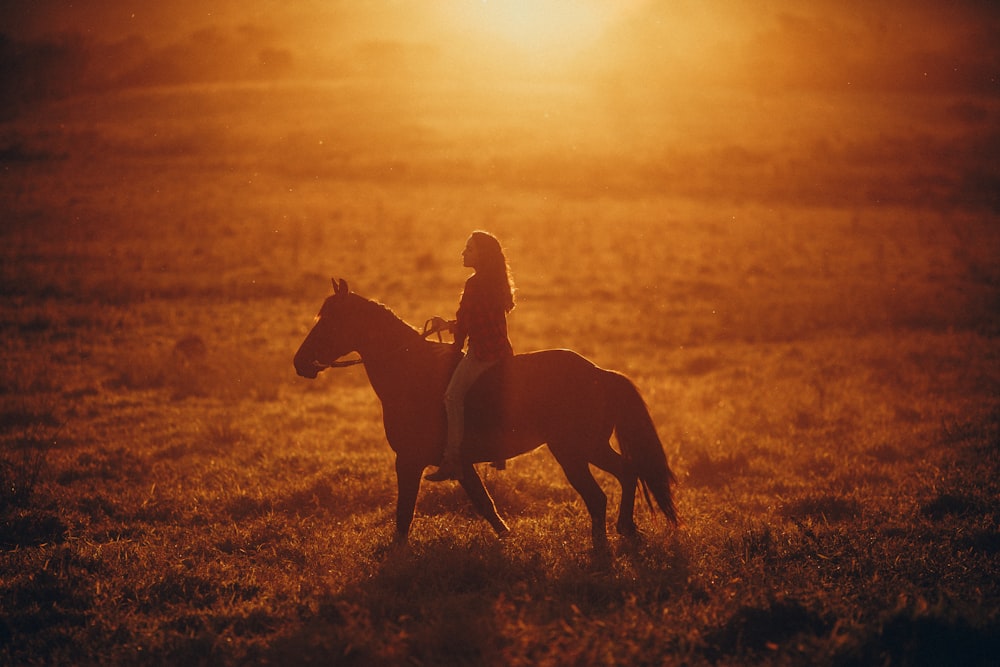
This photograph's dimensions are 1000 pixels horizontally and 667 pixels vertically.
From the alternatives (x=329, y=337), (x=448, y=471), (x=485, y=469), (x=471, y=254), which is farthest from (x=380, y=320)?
(x=485, y=469)

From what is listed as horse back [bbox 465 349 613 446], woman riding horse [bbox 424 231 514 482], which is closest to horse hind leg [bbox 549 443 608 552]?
horse back [bbox 465 349 613 446]

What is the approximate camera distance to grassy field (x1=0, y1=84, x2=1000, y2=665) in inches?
190

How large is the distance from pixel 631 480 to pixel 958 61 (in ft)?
188

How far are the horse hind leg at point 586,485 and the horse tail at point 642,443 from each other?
17.1 inches

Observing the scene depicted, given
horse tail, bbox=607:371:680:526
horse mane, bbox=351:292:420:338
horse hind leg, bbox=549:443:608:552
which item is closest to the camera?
horse hind leg, bbox=549:443:608:552

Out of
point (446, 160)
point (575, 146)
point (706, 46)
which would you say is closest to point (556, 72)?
point (706, 46)

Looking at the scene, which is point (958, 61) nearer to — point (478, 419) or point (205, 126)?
point (205, 126)

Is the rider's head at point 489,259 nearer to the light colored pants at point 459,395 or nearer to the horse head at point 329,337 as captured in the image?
the light colored pants at point 459,395

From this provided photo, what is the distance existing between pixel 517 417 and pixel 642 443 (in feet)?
3.79

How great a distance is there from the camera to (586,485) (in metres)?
6.36

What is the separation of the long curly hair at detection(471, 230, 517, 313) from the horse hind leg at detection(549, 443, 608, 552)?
1428 mm

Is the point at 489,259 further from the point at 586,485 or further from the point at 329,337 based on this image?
the point at 586,485

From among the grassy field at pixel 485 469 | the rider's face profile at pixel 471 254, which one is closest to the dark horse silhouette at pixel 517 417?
the grassy field at pixel 485 469

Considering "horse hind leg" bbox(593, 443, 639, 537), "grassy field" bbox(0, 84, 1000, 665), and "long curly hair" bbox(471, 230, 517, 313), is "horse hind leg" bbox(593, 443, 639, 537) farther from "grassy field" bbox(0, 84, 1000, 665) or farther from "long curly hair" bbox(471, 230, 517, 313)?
"long curly hair" bbox(471, 230, 517, 313)
